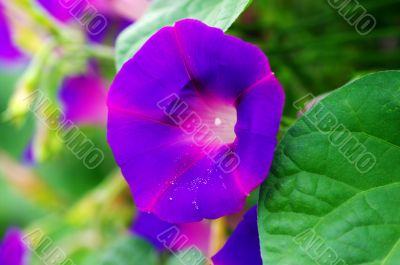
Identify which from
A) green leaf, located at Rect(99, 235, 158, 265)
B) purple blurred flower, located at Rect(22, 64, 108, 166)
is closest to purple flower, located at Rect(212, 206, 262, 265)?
green leaf, located at Rect(99, 235, 158, 265)

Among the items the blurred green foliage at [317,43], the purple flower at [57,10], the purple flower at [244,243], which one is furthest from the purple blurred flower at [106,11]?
the purple flower at [244,243]

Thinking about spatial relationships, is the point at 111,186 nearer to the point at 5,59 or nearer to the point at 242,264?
the point at 5,59

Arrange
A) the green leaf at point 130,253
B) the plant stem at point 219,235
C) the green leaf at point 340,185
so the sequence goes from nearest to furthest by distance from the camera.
Result: the green leaf at point 340,185 → the plant stem at point 219,235 → the green leaf at point 130,253

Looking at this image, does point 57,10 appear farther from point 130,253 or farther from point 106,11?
point 130,253

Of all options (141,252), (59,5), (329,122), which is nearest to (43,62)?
(59,5)

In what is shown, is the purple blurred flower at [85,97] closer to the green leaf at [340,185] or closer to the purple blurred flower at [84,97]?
the purple blurred flower at [84,97]

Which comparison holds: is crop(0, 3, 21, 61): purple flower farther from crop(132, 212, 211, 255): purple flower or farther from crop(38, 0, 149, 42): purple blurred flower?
crop(132, 212, 211, 255): purple flower
